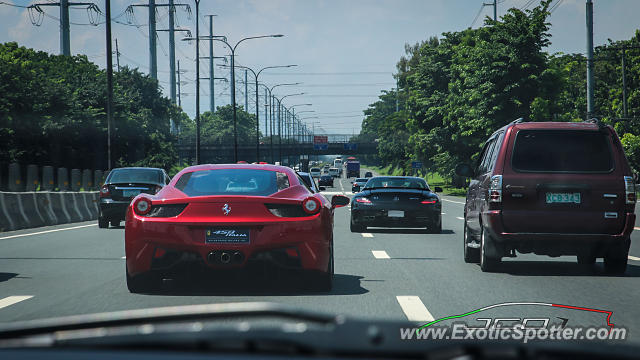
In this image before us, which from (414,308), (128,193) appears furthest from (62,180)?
(414,308)

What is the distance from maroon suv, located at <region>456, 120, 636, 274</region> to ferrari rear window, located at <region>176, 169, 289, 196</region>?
2951mm

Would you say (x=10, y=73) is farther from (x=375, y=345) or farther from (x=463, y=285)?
(x=375, y=345)

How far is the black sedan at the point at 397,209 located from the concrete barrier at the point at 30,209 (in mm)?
8377

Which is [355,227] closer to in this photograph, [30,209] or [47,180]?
[30,209]

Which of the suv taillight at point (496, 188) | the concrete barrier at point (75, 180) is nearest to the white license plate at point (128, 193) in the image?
the suv taillight at point (496, 188)

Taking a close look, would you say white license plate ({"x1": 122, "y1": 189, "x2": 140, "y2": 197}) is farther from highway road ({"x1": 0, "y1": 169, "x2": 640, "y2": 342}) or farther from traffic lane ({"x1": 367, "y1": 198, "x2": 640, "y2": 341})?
traffic lane ({"x1": 367, "y1": 198, "x2": 640, "y2": 341})

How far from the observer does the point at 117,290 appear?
30.2 ft

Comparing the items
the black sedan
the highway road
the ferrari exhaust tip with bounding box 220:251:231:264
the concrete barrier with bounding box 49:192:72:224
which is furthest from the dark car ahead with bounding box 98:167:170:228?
the ferrari exhaust tip with bounding box 220:251:231:264

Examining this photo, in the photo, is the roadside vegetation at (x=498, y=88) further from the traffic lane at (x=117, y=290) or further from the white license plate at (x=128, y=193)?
the traffic lane at (x=117, y=290)

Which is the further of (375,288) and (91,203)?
(91,203)

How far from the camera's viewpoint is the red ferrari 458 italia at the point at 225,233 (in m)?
8.51

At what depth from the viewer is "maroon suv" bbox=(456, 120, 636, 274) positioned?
35.0ft

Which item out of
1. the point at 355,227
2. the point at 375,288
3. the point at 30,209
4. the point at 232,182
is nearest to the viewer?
the point at 375,288

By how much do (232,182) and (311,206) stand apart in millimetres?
1292
